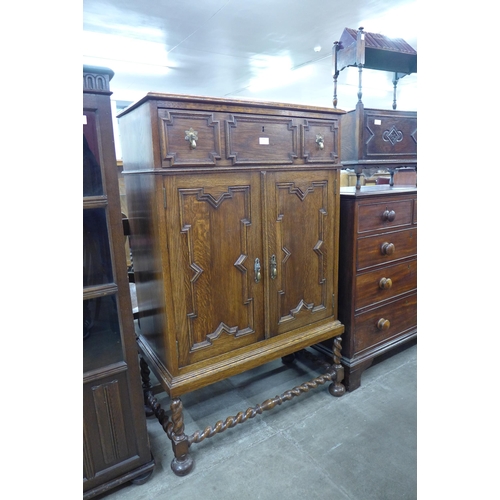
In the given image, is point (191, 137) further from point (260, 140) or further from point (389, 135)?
point (389, 135)

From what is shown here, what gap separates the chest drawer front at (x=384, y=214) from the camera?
6.17 feet

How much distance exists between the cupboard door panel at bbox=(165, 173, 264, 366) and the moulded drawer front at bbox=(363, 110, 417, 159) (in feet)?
2.77

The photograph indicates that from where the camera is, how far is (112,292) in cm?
132

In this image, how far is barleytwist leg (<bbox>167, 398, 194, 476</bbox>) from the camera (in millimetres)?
1485

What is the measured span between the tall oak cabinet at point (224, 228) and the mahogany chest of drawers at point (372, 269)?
150 mm

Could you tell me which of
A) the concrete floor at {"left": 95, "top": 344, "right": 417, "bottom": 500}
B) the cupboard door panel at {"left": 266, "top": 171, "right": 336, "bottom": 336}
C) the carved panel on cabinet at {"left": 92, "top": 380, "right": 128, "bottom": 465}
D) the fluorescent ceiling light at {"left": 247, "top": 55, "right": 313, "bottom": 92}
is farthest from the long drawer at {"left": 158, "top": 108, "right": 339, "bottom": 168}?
the fluorescent ceiling light at {"left": 247, "top": 55, "right": 313, "bottom": 92}

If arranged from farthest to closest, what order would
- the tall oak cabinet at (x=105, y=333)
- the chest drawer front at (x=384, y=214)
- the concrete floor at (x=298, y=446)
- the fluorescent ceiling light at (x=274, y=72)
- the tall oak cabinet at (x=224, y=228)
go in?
the fluorescent ceiling light at (x=274, y=72) < the chest drawer front at (x=384, y=214) < the concrete floor at (x=298, y=446) < the tall oak cabinet at (x=224, y=228) < the tall oak cabinet at (x=105, y=333)

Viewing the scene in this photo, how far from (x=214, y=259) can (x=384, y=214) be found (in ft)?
3.42

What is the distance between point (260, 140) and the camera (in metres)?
1.49

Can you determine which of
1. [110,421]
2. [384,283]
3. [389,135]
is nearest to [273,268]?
[384,283]

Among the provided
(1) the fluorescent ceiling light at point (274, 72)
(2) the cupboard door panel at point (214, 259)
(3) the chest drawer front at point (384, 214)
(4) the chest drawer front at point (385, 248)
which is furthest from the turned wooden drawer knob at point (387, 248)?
(1) the fluorescent ceiling light at point (274, 72)

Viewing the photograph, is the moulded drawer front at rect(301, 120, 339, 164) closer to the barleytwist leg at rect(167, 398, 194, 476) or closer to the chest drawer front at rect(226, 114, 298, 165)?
the chest drawer front at rect(226, 114, 298, 165)

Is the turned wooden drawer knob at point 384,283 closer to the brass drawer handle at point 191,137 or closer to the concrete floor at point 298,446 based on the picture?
the concrete floor at point 298,446
